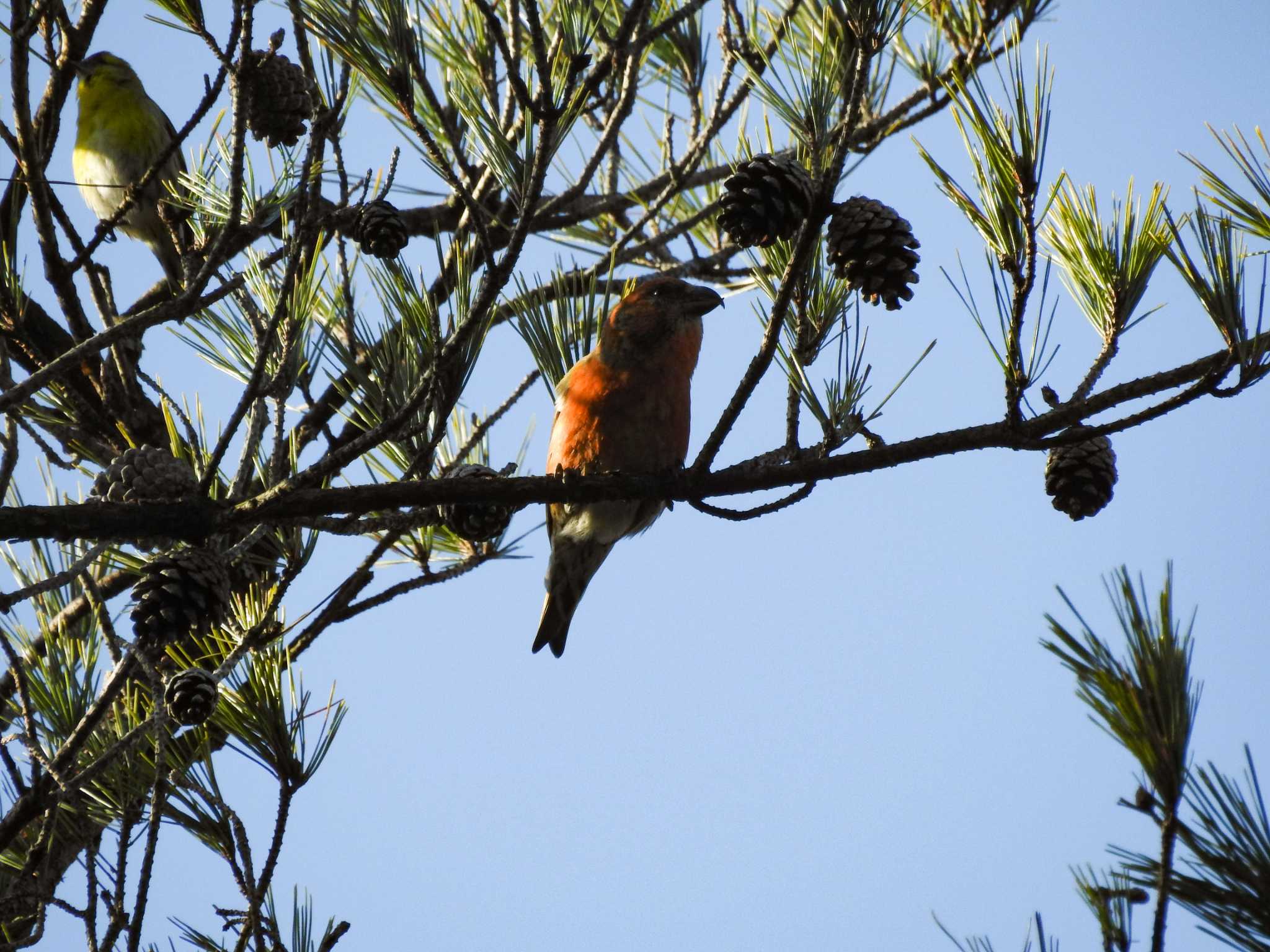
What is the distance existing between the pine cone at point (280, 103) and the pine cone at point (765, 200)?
1.15 m

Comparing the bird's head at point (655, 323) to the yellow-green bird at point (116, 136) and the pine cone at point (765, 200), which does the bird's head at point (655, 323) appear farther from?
the yellow-green bird at point (116, 136)

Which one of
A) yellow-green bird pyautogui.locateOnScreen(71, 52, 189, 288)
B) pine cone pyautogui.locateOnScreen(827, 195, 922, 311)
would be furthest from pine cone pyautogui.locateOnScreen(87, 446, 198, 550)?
yellow-green bird pyautogui.locateOnScreen(71, 52, 189, 288)

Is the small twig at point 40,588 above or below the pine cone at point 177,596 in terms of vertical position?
below

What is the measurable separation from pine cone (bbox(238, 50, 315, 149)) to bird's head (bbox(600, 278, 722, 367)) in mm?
1019

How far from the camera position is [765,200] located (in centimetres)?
165

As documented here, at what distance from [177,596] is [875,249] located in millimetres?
1281

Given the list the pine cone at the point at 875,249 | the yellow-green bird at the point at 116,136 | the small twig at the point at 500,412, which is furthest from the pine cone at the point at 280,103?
the yellow-green bird at the point at 116,136

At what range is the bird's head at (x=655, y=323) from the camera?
3287 mm

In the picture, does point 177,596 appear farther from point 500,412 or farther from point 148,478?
point 500,412

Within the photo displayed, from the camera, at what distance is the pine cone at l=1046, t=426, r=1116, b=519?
202 cm

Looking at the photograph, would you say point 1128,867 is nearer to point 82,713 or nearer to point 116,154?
point 82,713

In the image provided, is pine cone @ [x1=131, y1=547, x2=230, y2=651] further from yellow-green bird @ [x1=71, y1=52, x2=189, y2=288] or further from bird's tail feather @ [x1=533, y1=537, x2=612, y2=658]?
yellow-green bird @ [x1=71, y1=52, x2=189, y2=288]

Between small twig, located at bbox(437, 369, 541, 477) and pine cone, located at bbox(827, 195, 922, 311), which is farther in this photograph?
small twig, located at bbox(437, 369, 541, 477)

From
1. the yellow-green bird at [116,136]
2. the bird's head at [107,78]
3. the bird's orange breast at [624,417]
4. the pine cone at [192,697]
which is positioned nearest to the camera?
the pine cone at [192,697]
